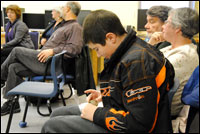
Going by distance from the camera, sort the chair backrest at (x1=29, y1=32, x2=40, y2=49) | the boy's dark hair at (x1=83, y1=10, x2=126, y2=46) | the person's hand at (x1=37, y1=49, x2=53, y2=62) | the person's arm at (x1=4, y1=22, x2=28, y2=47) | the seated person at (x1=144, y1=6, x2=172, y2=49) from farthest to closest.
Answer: the chair backrest at (x1=29, y1=32, x2=40, y2=49) < the person's arm at (x1=4, y1=22, x2=28, y2=47) < the person's hand at (x1=37, y1=49, x2=53, y2=62) < the seated person at (x1=144, y1=6, x2=172, y2=49) < the boy's dark hair at (x1=83, y1=10, x2=126, y2=46)

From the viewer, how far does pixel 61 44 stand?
249 centimetres

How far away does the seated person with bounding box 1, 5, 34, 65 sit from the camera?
3639 millimetres

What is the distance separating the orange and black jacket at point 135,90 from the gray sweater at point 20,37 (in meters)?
2.87

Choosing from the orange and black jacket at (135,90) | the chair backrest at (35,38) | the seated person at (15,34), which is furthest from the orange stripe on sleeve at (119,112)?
the chair backrest at (35,38)

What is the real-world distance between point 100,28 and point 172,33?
0.55 metres

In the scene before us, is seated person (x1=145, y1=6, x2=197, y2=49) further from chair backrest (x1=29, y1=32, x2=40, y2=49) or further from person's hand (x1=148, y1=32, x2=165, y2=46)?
chair backrest (x1=29, y1=32, x2=40, y2=49)

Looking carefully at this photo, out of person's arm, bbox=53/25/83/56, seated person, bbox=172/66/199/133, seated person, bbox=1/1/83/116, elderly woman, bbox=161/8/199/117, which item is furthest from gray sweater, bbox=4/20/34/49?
seated person, bbox=172/66/199/133

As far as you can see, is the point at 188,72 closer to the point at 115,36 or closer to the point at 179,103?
the point at 179,103

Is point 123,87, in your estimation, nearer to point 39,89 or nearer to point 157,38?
point 157,38

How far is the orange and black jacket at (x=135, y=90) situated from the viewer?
3.04 feet

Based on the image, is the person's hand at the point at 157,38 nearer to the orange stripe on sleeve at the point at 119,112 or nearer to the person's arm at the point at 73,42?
the person's arm at the point at 73,42

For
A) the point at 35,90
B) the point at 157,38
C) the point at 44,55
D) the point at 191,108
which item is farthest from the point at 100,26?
the point at 44,55

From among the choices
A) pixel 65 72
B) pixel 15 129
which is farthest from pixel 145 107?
pixel 15 129

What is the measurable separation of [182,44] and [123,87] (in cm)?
61
